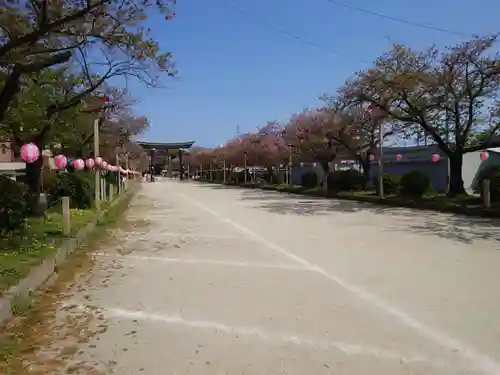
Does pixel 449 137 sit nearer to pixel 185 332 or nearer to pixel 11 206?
pixel 11 206

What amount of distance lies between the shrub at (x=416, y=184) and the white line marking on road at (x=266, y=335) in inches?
861

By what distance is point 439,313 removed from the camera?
573 cm

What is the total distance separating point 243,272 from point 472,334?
161 inches

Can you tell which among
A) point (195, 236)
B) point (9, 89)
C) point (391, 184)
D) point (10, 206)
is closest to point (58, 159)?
point (195, 236)

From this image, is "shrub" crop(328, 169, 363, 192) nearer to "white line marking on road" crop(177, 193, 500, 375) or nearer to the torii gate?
"white line marking on road" crop(177, 193, 500, 375)

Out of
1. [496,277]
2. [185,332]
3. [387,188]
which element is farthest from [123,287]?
[387,188]

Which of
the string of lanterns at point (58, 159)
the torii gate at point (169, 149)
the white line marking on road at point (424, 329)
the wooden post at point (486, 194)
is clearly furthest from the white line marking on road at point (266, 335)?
the torii gate at point (169, 149)

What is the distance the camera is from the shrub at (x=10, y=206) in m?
10.4

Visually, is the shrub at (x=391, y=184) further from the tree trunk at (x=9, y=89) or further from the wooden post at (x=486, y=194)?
the tree trunk at (x=9, y=89)

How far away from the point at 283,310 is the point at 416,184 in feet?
69.6

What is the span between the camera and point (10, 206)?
34.4 feet

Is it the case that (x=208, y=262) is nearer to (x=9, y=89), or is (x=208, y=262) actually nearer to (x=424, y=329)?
(x=424, y=329)

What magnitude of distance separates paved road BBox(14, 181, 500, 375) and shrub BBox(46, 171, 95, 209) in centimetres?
994

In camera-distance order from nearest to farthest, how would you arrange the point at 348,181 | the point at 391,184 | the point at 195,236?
1. the point at 195,236
2. the point at 391,184
3. the point at 348,181
